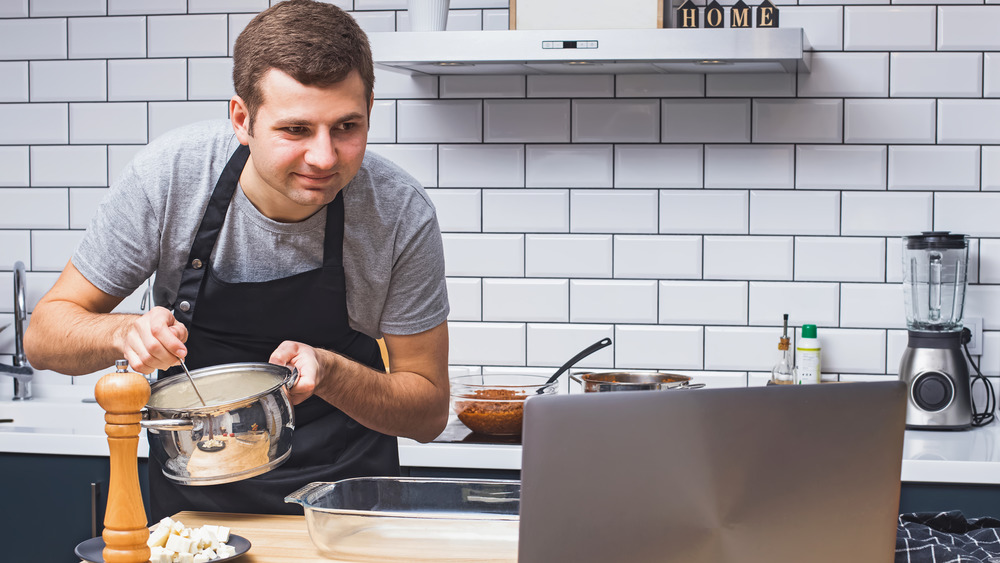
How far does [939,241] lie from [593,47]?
3.13 feet

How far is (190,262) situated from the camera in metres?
1.55

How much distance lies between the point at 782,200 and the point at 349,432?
133 cm

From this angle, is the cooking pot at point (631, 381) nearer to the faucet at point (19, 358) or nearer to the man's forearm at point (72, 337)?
the man's forearm at point (72, 337)

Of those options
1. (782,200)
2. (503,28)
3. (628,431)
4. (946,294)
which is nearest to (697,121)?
(782,200)

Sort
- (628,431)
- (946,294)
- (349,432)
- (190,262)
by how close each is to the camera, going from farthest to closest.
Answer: (946,294), (349,432), (190,262), (628,431)

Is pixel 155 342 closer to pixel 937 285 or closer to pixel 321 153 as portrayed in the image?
pixel 321 153

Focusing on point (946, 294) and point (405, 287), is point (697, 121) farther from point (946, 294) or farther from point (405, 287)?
point (405, 287)

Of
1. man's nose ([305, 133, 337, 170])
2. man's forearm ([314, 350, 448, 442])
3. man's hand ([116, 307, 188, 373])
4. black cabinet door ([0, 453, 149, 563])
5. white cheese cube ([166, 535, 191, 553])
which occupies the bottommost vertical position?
black cabinet door ([0, 453, 149, 563])

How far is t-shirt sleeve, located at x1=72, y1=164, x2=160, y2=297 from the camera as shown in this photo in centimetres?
150

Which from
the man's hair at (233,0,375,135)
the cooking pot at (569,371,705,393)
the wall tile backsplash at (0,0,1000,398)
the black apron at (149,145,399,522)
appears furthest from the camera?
the wall tile backsplash at (0,0,1000,398)

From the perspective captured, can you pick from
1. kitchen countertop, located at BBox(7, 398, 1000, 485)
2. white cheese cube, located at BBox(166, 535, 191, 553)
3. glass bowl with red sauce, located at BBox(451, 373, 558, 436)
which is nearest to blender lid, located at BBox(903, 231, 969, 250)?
kitchen countertop, located at BBox(7, 398, 1000, 485)

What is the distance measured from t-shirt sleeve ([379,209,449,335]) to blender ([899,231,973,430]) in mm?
1247

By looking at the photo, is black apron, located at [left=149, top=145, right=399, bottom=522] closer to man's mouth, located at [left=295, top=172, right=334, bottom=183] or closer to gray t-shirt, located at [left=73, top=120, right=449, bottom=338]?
gray t-shirt, located at [left=73, top=120, right=449, bottom=338]

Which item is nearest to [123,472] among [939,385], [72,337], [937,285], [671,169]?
[72,337]
